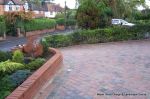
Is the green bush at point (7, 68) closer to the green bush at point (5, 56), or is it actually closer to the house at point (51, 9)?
the green bush at point (5, 56)

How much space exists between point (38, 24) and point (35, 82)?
3810cm

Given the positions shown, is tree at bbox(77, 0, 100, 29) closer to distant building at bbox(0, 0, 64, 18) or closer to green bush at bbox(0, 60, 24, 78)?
green bush at bbox(0, 60, 24, 78)

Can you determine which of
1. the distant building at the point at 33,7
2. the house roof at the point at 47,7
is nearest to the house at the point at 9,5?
the distant building at the point at 33,7

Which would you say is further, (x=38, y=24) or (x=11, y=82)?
(x=38, y=24)

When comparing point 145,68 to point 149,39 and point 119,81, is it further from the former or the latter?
point 149,39

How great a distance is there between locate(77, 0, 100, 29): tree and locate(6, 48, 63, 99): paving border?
504 inches

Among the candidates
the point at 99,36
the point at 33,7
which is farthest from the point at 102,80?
the point at 33,7

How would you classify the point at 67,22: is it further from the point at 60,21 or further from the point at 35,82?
the point at 35,82

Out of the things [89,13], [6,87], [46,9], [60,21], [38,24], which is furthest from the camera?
[46,9]

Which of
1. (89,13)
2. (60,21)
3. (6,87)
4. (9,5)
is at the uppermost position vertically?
(9,5)

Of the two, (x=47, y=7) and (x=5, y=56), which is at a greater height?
(x=47, y=7)

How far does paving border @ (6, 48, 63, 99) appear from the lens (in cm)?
614

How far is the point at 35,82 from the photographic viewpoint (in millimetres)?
7246

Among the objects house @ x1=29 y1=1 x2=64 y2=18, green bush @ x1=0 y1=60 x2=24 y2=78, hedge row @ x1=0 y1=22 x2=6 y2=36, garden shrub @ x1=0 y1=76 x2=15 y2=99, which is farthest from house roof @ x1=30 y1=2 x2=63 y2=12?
garden shrub @ x1=0 y1=76 x2=15 y2=99
